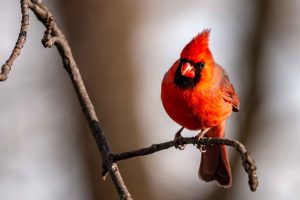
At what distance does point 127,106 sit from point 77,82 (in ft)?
10.9

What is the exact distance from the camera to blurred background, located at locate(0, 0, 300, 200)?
578cm

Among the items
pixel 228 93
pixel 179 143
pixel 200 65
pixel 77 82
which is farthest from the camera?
pixel 228 93

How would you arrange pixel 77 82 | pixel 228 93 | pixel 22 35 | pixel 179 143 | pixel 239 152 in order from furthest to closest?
pixel 228 93 → pixel 179 143 → pixel 77 82 → pixel 22 35 → pixel 239 152

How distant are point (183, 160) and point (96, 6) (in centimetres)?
244

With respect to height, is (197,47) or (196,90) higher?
(197,47)

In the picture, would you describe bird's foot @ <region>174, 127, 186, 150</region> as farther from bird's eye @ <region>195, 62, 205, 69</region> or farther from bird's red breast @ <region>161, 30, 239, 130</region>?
bird's eye @ <region>195, 62, 205, 69</region>

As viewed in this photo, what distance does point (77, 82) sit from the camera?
267 centimetres

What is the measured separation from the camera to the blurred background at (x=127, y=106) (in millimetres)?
5777

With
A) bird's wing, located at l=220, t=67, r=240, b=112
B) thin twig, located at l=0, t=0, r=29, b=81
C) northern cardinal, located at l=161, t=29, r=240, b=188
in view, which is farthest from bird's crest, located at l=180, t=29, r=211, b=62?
thin twig, located at l=0, t=0, r=29, b=81

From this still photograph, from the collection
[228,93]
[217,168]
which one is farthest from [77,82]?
[217,168]

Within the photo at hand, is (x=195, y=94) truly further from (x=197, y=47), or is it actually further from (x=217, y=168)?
(x=217, y=168)

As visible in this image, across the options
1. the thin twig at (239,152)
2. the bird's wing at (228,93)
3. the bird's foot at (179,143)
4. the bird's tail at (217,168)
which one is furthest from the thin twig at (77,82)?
the bird's tail at (217,168)

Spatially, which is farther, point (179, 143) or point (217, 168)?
point (217, 168)

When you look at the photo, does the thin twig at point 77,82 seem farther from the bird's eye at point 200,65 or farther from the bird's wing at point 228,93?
the bird's wing at point 228,93
